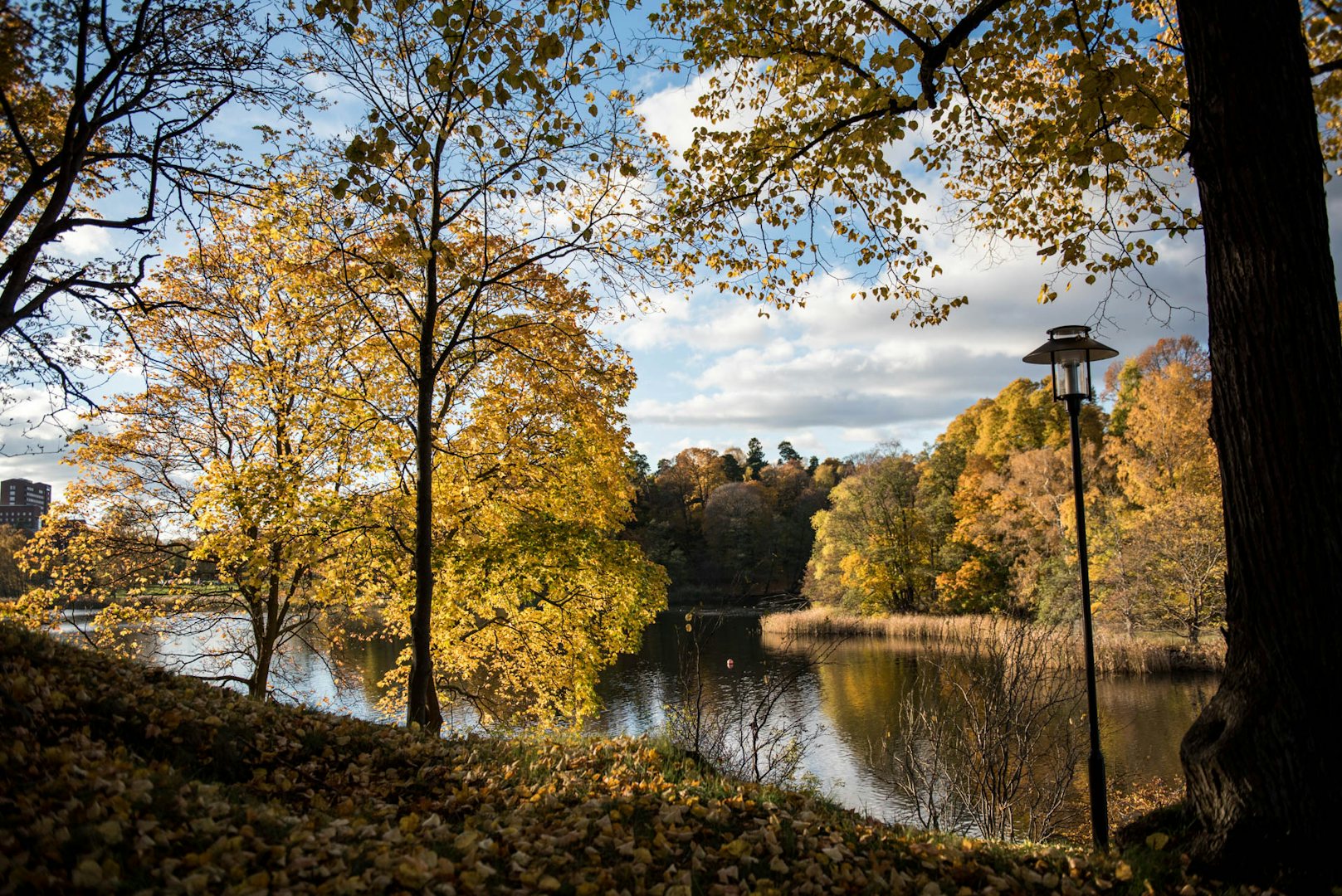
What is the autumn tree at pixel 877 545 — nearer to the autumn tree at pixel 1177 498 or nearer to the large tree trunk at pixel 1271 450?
the autumn tree at pixel 1177 498

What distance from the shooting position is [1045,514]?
26375mm

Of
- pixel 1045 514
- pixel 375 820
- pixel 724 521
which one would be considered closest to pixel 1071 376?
pixel 375 820

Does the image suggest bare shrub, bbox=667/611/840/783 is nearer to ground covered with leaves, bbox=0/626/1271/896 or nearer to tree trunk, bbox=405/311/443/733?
ground covered with leaves, bbox=0/626/1271/896

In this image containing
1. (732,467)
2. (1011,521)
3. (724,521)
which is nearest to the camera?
(1011,521)

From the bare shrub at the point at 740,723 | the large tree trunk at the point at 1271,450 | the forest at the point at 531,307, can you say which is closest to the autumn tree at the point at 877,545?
the bare shrub at the point at 740,723

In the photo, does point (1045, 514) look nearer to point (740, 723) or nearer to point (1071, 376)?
point (1071, 376)

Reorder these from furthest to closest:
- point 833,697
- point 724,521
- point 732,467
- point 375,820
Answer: point 732,467
point 724,521
point 833,697
point 375,820

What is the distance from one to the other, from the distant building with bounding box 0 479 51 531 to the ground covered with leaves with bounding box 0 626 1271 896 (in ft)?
29.7

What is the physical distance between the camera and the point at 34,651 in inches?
195

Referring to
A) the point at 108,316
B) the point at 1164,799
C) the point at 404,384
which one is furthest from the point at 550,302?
the point at 1164,799

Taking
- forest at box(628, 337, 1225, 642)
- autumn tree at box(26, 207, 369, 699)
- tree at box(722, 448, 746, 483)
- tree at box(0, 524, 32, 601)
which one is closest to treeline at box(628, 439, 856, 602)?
forest at box(628, 337, 1225, 642)

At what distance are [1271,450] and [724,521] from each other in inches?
1739

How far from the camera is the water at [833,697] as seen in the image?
1266 cm

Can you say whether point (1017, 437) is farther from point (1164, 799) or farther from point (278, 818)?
point (278, 818)
